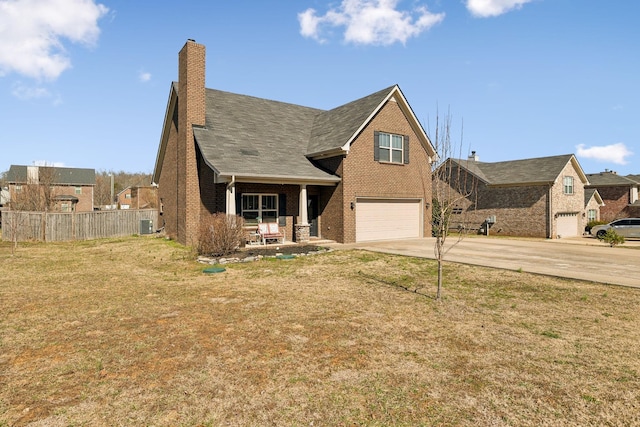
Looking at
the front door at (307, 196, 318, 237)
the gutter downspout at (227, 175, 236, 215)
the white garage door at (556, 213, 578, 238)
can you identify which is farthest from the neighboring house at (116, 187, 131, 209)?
the white garage door at (556, 213, 578, 238)

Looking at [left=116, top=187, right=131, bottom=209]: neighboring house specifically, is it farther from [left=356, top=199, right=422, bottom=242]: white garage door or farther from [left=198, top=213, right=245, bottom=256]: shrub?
[left=198, top=213, right=245, bottom=256]: shrub

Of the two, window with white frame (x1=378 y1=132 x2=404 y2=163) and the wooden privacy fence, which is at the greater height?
window with white frame (x1=378 y1=132 x2=404 y2=163)

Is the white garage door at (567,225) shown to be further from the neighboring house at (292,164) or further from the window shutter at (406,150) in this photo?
the window shutter at (406,150)

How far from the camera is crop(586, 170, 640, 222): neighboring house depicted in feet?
118

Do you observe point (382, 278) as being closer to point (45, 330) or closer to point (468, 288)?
point (468, 288)

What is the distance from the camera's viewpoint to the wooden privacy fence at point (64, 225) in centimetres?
1953

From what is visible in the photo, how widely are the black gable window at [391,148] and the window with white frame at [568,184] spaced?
16426 millimetres

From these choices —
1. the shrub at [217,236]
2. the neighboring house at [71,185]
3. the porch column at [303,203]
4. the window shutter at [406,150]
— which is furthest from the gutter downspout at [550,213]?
the neighboring house at [71,185]

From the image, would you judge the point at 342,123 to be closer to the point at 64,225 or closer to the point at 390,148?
the point at 390,148

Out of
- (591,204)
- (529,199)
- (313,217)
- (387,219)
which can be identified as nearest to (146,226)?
(313,217)

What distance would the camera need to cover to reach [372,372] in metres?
4.15

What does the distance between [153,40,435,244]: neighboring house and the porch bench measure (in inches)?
33.7

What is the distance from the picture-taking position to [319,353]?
15.3 feet

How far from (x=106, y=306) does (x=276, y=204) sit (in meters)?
10.7
